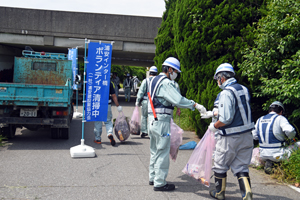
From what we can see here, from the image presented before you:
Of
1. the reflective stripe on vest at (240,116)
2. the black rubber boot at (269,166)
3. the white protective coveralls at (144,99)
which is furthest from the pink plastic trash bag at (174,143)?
the white protective coveralls at (144,99)

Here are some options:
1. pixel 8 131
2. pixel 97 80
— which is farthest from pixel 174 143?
pixel 8 131

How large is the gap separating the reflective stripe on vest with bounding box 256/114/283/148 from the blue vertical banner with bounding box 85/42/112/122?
3.58 metres

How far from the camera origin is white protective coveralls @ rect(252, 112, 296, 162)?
5.27m

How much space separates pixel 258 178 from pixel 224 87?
2.20m

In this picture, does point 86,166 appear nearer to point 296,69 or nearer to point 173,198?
point 173,198

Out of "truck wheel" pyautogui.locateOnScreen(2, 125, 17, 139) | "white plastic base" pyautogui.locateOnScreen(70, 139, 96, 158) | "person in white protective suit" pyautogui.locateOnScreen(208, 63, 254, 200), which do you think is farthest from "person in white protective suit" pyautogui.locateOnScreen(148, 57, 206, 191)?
"truck wheel" pyautogui.locateOnScreen(2, 125, 17, 139)

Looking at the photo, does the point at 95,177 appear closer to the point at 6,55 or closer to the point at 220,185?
the point at 220,185

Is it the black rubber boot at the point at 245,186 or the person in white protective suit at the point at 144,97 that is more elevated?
the person in white protective suit at the point at 144,97

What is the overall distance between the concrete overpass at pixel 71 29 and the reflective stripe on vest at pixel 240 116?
622 inches

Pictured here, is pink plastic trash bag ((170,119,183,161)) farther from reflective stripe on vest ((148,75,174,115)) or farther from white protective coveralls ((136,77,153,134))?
white protective coveralls ((136,77,153,134))

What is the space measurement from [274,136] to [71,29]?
15.9 meters

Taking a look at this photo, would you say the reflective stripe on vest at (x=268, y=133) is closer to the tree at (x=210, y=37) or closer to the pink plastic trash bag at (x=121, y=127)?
the tree at (x=210, y=37)

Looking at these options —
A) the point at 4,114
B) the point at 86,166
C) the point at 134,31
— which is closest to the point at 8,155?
the point at 4,114

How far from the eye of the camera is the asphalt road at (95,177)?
443 centimetres
